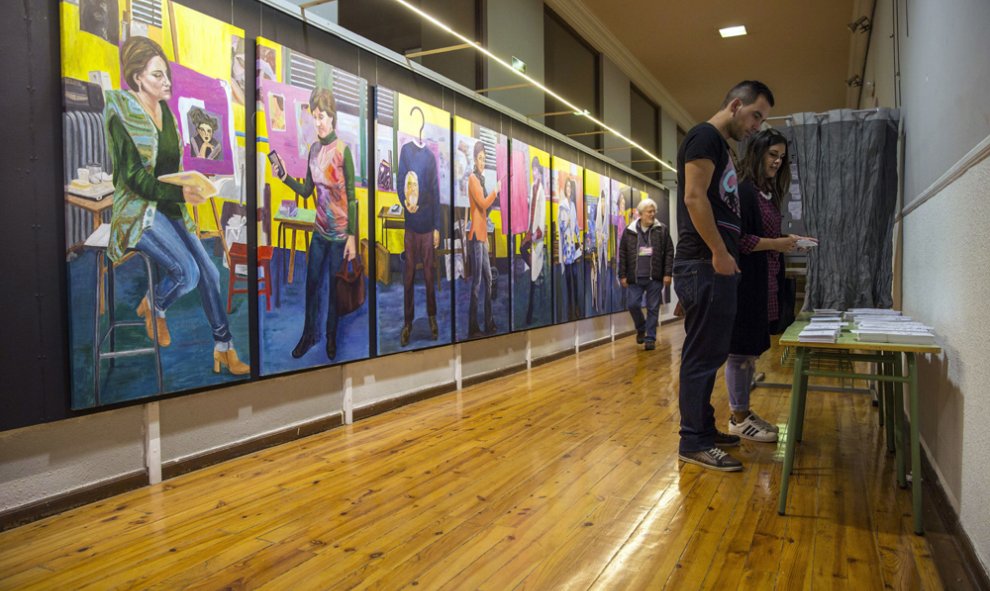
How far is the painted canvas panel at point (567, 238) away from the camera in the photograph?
6.89 metres

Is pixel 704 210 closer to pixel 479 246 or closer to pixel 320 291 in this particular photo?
pixel 320 291

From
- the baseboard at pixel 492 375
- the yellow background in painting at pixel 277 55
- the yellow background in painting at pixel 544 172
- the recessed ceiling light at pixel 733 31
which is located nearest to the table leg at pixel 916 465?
the yellow background in painting at pixel 277 55

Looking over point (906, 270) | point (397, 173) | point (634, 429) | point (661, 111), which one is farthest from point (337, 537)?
point (661, 111)

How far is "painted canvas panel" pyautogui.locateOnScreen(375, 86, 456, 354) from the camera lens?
4.21 meters

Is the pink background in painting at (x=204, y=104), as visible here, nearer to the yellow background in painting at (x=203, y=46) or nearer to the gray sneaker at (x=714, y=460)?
the yellow background in painting at (x=203, y=46)

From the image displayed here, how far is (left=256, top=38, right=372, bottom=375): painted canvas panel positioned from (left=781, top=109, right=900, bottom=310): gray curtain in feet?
9.41

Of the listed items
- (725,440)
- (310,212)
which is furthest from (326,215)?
(725,440)

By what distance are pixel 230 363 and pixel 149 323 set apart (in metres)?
0.48

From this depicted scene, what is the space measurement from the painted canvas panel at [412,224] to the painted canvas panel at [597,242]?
3.15 metres

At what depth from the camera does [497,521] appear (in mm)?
2445

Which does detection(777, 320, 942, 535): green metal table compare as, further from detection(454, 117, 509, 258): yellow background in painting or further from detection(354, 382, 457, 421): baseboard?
detection(454, 117, 509, 258): yellow background in painting

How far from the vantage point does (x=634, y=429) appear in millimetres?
3846

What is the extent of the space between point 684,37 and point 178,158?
7.89 metres

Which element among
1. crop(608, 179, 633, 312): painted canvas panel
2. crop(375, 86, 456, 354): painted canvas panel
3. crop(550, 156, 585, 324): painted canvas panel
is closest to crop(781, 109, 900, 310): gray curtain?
crop(375, 86, 456, 354): painted canvas panel
